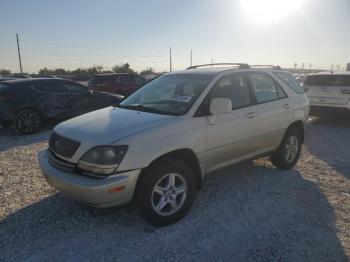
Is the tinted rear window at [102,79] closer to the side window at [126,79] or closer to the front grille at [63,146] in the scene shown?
the side window at [126,79]

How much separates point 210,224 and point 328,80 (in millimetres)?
7970

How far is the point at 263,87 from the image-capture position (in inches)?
199

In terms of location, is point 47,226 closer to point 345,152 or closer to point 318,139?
point 345,152

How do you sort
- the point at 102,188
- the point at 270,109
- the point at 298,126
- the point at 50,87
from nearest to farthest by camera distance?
the point at 102,188
the point at 270,109
the point at 298,126
the point at 50,87

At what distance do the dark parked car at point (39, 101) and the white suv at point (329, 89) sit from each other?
660 centimetres

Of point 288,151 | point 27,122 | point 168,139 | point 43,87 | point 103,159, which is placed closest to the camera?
point 103,159

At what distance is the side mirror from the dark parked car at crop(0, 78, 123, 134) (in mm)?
6240

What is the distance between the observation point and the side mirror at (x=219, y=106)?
391 cm

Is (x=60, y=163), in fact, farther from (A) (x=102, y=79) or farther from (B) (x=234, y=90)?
(A) (x=102, y=79)

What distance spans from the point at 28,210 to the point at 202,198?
223 centimetres

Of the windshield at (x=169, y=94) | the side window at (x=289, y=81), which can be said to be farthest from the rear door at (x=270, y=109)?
the windshield at (x=169, y=94)

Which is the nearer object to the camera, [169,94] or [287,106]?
[169,94]

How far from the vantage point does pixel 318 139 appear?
8.03 metres

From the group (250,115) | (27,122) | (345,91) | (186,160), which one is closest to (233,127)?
(250,115)
